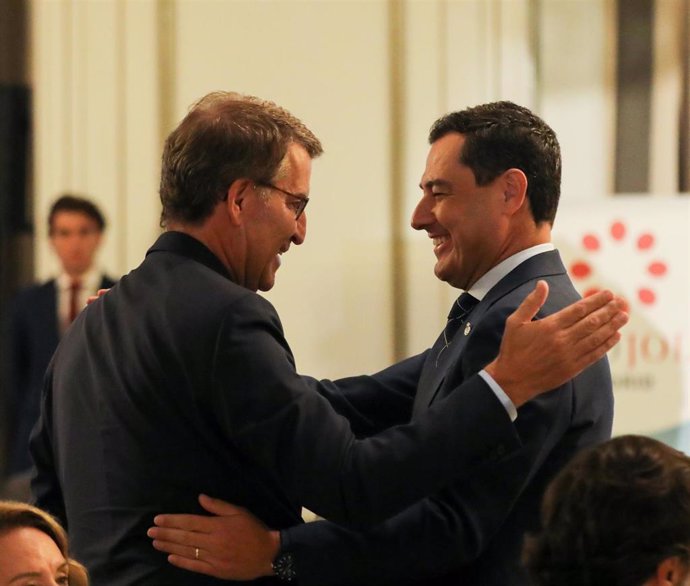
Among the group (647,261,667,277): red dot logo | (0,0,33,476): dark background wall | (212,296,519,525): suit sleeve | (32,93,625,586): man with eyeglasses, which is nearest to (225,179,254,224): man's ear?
(32,93,625,586): man with eyeglasses

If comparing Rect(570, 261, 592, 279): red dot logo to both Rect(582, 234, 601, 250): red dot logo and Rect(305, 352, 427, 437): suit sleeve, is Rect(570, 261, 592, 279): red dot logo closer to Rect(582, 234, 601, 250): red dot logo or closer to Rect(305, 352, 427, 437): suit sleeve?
Rect(582, 234, 601, 250): red dot logo

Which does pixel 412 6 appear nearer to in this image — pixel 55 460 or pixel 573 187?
pixel 573 187

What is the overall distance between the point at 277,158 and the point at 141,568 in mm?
706

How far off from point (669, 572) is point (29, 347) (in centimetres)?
417

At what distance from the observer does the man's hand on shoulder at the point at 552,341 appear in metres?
2.00

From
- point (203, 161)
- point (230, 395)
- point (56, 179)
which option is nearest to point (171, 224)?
point (203, 161)

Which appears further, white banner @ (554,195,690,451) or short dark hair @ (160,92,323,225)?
white banner @ (554,195,690,451)

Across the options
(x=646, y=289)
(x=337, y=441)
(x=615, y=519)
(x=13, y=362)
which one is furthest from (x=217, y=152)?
(x=13, y=362)

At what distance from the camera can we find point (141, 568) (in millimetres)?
A: 2168

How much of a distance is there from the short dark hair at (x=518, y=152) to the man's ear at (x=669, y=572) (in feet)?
3.39

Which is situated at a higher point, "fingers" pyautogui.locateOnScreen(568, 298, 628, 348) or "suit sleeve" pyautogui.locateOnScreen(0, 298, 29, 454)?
"fingers" pyautogui.locateOnScreen(568, 298, 628, 348)

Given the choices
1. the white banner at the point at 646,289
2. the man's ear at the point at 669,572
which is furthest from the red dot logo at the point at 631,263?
the man's ear at the point at 669,572

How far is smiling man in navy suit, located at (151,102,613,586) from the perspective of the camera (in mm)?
2223

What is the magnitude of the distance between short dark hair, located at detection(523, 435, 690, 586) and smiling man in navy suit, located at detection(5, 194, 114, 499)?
12.6 ft
